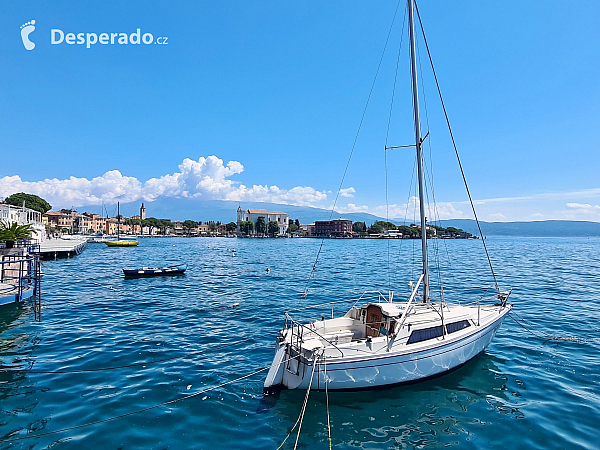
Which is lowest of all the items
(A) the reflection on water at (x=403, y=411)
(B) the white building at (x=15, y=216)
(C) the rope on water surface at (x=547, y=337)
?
(A) the reflection on water at (x=403, y=411)

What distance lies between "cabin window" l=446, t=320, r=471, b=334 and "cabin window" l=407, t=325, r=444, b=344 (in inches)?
23.8

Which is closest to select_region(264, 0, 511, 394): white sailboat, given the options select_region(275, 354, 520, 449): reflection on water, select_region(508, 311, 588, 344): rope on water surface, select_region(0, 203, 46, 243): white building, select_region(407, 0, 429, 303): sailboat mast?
select_region(407, 0, 429, 303): sailboat mast

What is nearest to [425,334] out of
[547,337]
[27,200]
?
[547,337]

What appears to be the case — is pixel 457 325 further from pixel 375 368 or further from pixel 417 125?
pixel 417 125

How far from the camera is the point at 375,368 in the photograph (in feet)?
37.1

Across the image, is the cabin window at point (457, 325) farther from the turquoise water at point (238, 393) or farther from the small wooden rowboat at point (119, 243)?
the small wooden rowboat at point (119, 243)

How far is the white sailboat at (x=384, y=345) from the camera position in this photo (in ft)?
36.5

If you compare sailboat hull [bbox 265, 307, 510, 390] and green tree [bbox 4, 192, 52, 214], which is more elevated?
green tree [bbox 4, 192, 52, 214]

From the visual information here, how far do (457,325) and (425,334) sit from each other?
2.06 meters

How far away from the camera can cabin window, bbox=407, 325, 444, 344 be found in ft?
40.0

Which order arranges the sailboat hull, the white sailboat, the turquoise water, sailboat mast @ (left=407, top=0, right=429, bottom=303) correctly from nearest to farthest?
the turquoise water, the sailboat hull, the white sailboat, sailboat mast @ (left=407, top=0, right=429, bottom=303)

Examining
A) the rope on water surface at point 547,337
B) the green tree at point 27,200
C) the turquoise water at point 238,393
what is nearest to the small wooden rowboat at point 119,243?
the green tree at point 27,200

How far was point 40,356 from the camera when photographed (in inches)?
591

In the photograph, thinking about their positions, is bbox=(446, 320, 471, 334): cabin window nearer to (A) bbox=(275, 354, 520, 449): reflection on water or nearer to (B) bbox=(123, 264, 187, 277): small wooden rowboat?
(A) bbox=(275, 354, 520, 449): reflection on water
